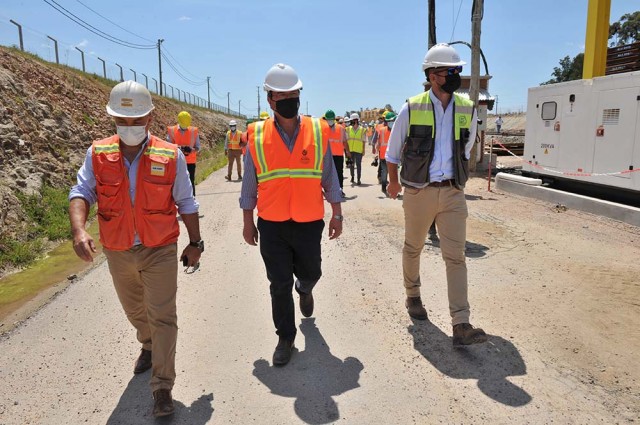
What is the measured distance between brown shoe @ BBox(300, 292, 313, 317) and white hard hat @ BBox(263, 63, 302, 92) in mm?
1828

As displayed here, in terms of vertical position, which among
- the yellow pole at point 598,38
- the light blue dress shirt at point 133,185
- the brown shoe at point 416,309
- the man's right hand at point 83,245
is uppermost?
the yellow pole at point 598,38

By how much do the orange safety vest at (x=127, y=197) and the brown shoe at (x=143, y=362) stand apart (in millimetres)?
1032

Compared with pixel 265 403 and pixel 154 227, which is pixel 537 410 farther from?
pixel 154 227

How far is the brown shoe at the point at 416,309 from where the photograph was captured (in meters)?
4.59

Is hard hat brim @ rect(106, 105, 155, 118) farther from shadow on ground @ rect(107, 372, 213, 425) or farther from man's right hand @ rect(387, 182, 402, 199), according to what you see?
man's right hand @ rect(387, 182, 402, 199)

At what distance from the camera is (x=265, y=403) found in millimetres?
3293

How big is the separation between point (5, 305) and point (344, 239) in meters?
4.52

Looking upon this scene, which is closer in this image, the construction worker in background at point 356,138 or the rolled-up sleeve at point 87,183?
the rolled-up sleeve at point 87,183

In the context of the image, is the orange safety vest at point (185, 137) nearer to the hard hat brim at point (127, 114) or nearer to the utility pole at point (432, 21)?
the hard hat brim at point (127, 114)

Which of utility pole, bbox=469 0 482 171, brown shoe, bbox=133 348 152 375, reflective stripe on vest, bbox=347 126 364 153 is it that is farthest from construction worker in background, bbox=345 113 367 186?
brown shoe, bbox=133 348 152 375

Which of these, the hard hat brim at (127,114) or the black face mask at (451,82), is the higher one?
the black face mask at (451,82)

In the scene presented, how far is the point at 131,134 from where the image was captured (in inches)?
123

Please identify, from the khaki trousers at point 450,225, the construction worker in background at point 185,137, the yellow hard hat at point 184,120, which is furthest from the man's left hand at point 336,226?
the yellow hard hat at point 184,120

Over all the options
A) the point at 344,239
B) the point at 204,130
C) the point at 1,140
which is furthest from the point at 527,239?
the point at 204,130
